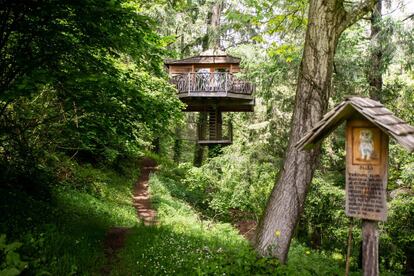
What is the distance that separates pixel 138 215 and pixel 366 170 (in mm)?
12015

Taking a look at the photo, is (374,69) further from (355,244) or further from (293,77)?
(355,244)

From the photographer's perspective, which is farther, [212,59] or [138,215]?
[212,59]

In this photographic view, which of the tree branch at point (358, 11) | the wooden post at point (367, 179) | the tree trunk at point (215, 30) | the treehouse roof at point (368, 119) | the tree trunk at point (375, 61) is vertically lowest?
the wooden post at point (367, 179)

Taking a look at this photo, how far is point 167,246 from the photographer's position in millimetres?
7215

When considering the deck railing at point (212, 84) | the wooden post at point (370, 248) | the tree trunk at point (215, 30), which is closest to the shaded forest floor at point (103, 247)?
the wooden post at point (370, 248)

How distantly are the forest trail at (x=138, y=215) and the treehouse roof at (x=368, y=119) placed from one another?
4641mm

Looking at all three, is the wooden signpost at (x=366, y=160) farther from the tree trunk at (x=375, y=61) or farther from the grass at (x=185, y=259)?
the tree trunk at (x=375, y=61)

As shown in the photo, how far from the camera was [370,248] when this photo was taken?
3.87 metres

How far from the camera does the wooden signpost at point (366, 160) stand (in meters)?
3.64

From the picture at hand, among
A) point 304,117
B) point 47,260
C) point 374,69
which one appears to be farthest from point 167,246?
point 374,69

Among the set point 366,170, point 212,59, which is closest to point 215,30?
point 212,59

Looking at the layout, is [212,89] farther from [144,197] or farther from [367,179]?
[367,179]

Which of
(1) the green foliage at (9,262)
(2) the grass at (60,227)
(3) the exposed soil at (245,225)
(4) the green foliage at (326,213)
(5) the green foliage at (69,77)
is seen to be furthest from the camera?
(3) the exposed soil at (245,225)

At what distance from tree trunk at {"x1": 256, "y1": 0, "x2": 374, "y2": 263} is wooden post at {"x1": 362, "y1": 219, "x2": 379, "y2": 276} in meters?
2.24
